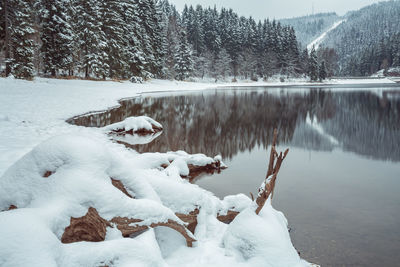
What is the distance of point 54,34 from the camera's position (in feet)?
90.8

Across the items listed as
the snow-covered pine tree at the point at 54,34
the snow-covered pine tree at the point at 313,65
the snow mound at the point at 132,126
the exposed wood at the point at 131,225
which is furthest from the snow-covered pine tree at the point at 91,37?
the snow-covered pine tree at the point at 313,65

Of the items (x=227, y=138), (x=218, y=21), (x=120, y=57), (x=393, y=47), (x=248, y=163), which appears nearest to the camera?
(x=248, y=163)

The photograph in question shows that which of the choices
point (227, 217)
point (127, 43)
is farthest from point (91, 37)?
point (227, 217)

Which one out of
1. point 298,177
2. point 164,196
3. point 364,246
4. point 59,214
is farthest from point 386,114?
point 59,214

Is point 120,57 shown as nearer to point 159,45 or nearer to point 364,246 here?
point 159,45

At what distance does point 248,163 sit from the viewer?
9023 mm

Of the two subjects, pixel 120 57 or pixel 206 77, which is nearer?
pixel 120 57

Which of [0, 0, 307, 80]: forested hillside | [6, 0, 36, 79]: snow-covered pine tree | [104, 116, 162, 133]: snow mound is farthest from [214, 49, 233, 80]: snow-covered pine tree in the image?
[104, 116, 162, 133]: snow mound

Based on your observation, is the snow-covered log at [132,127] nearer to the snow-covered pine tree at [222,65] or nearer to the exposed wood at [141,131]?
the exposed wood at [141,131]

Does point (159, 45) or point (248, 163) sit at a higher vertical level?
point (159, 45)

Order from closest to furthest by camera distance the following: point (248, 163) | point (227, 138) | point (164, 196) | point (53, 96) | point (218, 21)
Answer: point (164, 196), point (248, 163), point (227, 138), point (53, 96), point (218, 21)

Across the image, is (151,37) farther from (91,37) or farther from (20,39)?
(20,39)

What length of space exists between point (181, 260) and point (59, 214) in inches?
61.3

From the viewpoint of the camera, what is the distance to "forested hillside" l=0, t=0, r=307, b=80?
77.2 feet
